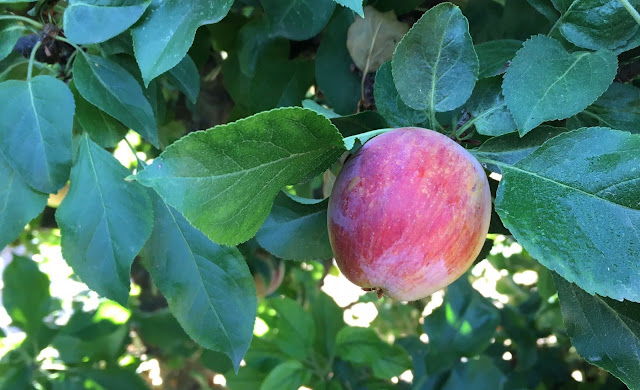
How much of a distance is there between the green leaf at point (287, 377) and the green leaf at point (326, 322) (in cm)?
9

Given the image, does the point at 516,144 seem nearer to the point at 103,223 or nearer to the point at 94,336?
the point at 103,223

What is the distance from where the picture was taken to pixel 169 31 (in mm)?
438

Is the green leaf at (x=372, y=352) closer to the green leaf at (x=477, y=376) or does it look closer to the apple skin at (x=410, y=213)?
the green leaf at (x=477, y=376)

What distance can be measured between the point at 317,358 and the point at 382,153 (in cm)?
62

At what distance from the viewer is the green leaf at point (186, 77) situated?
0.56 metres

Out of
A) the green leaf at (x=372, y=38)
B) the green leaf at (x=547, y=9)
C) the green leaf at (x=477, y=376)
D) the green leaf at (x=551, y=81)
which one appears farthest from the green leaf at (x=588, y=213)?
the green leaf at (x=477, y=376)

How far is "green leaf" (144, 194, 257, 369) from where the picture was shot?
0.54 metres

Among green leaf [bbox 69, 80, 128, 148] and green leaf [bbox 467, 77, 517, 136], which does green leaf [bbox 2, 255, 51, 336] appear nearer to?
green leaf [bbox 69, 80, 128, 148]

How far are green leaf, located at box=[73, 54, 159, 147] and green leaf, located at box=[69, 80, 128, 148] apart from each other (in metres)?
0.04

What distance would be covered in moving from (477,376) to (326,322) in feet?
0.83

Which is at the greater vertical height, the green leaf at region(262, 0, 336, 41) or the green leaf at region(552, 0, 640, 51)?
the green leaf at region(552, 0, 640, 51)

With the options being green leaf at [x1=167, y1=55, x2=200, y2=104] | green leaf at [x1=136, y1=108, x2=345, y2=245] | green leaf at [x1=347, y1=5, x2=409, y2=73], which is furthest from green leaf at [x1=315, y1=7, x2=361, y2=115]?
green leaf at [x1=136, y1=108, x2=345, y2=245]

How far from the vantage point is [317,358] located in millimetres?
928

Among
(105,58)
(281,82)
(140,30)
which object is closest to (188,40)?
(140,30)
